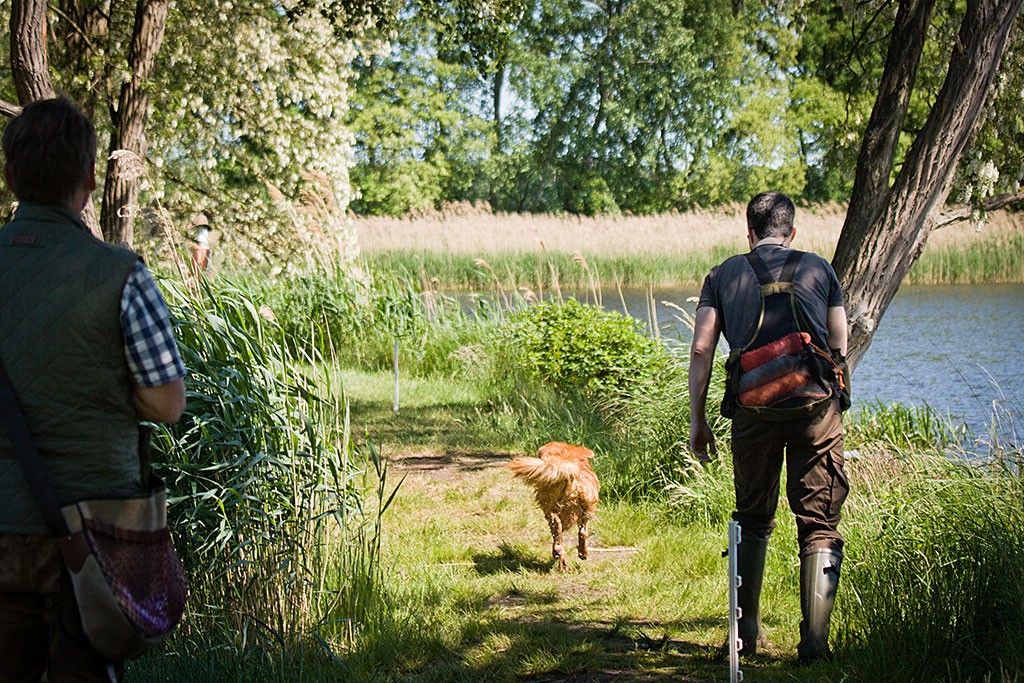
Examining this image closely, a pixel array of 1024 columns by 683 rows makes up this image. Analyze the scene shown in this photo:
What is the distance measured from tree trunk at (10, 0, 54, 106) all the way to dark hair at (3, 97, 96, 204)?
4.62 meters

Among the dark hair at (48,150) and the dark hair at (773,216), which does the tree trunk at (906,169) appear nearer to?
the dark hair at (773,216)

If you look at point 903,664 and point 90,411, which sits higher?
point 90,411

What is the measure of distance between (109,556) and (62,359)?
46 centimetres

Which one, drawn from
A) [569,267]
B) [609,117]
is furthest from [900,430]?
[609,117]

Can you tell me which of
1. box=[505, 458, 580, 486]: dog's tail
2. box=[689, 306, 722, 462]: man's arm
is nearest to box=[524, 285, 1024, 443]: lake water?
box=[505, 458, 580, 486]: dog's tail

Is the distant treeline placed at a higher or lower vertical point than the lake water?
higher

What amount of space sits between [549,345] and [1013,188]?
13.7 feet

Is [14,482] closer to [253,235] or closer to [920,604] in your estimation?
[920,604]

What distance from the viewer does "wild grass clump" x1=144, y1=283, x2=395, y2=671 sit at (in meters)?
4.12

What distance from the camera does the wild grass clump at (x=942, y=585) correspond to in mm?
3705

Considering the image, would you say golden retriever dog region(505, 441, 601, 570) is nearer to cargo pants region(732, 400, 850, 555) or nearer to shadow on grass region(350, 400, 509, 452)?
cargo pants region(732, 400, 850, 555)

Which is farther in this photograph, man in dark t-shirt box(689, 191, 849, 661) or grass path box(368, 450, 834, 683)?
grass path box(368, 450, 834, 683)

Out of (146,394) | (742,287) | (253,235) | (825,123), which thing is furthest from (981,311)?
(825,123)

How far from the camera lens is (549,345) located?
9.96m
